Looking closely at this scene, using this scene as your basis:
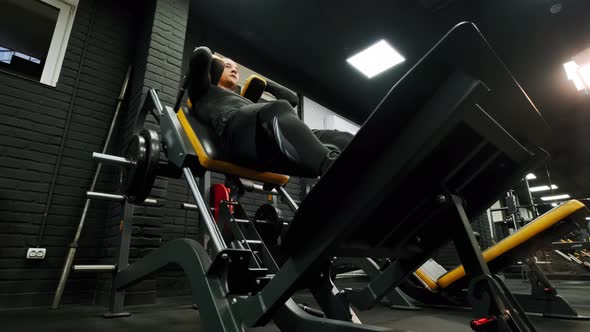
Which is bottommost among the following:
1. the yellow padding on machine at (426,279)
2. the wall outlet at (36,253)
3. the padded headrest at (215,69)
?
the yellow padding on machine at (426,279)

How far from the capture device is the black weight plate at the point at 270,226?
204 centimetres

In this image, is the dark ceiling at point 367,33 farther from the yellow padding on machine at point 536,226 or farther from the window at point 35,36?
the yellow padding on machine at point 536,226

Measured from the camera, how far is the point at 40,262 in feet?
7.54

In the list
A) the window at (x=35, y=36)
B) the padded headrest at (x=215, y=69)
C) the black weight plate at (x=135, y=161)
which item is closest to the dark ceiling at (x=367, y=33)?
the window at (x=35, y=36)

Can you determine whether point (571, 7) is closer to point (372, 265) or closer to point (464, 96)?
point (372, 265)

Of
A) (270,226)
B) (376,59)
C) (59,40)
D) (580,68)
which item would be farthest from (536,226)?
(580,68)

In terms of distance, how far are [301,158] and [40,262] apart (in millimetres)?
2396

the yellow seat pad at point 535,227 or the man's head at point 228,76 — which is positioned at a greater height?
the man's head at point 228,76

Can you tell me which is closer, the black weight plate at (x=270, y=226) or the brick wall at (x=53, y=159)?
the black weight plate at (x=270, y=226)

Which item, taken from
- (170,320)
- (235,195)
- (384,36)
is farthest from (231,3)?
(170,320)

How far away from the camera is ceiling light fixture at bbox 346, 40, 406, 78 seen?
14.7 ft

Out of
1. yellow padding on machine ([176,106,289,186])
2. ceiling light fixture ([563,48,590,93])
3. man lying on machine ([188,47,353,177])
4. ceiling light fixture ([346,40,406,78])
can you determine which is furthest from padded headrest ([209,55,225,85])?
ceiling light fixture ([563,48,590,93])

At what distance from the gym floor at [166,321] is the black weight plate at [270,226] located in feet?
1.92

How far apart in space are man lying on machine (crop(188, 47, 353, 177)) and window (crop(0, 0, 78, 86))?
6.35ft
